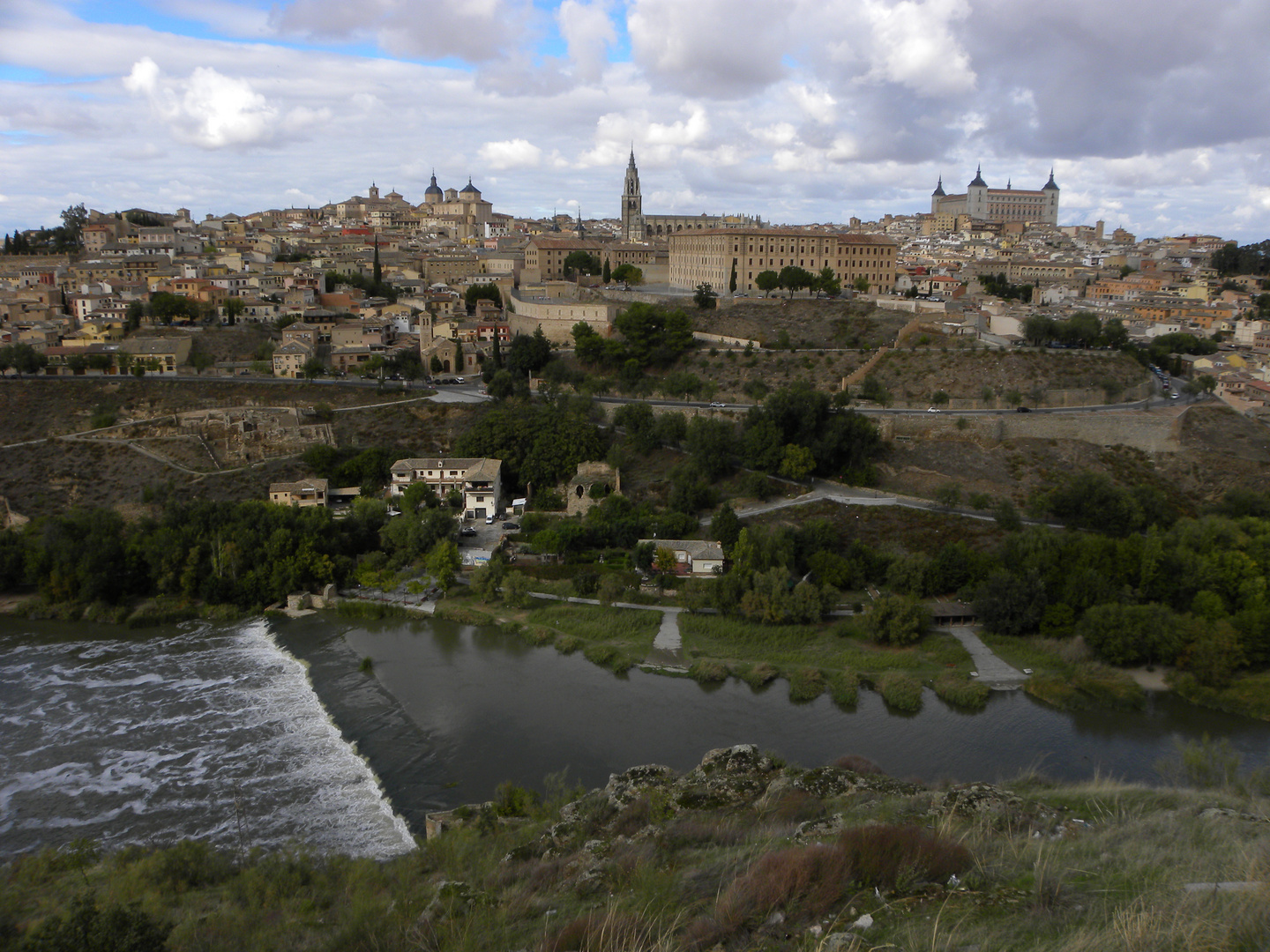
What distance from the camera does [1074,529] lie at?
17.4 meters

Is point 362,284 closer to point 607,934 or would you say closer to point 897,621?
point 897,621

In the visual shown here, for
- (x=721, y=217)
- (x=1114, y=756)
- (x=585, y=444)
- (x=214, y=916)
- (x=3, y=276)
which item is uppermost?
(x=721, y=217)

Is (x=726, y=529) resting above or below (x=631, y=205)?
below

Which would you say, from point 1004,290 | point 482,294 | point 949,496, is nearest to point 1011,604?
point 949,496

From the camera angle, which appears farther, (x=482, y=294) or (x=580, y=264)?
(x=580, y=264)

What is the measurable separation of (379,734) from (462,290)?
1200 inches

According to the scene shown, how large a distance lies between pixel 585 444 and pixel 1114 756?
44.8ft

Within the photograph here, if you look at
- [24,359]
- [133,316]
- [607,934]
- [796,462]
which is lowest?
[607,934]

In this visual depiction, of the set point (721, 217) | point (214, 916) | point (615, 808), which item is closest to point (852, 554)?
point (615, 808)

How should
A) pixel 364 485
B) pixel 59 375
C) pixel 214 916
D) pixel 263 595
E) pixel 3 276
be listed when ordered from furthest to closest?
pixel 3 276, pixel 59 375, pixel 364 485, pixel 263 595, pixel 214 916

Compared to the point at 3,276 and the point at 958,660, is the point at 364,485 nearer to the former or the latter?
the point at 958,660

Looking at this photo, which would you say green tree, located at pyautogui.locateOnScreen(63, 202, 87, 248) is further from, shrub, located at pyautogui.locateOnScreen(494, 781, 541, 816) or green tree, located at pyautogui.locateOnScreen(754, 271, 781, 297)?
shrub, located at pyautogui.locateOnScreen(494, 781, 541, 816)

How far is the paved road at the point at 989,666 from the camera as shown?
44.8ft

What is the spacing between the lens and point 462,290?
39.8m
